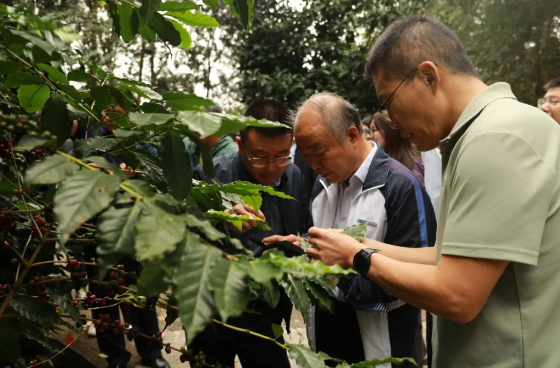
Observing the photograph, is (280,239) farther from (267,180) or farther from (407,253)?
(267,180)

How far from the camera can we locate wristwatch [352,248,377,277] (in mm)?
1549

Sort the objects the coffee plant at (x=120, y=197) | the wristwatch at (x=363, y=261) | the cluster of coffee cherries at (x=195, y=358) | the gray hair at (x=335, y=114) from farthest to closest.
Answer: the gray hair at (x=335, y=114) < the wristwatch at (x=363, y=261) < the cluster of coffee cherries at (x=195, y=358) < the coffee plant at (x=120, y=197)

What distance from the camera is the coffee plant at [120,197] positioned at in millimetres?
704

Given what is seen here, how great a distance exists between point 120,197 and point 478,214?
0.87m

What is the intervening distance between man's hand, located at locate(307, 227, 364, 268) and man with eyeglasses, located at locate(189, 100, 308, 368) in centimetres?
84

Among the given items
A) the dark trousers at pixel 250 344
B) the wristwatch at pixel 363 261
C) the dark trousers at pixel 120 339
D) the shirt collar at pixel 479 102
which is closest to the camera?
the shirt collar at pixel 479 102

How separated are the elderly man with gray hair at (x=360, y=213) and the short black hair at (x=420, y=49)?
2.53ft

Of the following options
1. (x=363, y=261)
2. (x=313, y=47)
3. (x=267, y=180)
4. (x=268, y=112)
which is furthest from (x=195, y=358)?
(x=313, y=47)

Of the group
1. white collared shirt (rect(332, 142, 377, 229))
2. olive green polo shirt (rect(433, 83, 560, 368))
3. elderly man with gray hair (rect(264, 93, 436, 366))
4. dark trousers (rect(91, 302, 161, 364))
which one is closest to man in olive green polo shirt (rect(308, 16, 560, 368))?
olive green polo shirt (rect(433, 83, 560, 368))

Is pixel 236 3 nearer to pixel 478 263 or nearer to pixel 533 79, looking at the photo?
pixel 478 263

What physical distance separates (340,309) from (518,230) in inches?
49.8

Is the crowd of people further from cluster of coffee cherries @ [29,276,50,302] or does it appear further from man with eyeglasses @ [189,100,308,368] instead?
cluster of coffee cherries @ [29,276,50,302]

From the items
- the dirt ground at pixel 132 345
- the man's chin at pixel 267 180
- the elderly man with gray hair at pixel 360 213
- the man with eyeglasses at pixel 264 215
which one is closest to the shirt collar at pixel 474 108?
the elderly man with gray hair at pixel 360 213

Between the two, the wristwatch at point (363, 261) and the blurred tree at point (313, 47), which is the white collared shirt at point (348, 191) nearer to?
the wristwatch at point (363, 261)
